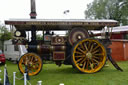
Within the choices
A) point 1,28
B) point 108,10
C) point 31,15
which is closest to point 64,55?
point 31,15

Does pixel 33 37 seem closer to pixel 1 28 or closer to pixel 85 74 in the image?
pixel 85 74

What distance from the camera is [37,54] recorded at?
675cm

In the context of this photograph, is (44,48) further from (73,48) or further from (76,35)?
(76,35)

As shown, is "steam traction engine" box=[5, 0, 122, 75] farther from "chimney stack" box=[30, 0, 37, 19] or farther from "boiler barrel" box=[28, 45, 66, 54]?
"chimney stack" box=[30, 0, 37, 19]

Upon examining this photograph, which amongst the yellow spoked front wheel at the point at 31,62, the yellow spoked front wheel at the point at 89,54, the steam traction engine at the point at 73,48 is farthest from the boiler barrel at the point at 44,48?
the yellow spoked front wheel at the point at 89,54

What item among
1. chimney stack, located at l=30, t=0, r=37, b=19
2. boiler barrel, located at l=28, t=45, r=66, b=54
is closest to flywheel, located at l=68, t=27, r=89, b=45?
boiler barrel, located at l=28, t=45, r=66, b=54

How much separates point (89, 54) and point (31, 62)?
8.61ft

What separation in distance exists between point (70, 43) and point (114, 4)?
84.3 feet

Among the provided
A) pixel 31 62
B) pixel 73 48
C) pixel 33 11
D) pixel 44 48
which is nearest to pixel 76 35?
pixel 73 48

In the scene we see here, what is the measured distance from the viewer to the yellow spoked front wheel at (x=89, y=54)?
6.84 metres

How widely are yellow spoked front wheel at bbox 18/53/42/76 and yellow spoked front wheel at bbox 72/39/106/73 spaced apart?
1.60 meters

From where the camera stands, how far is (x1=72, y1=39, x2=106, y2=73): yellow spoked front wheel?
269 inches

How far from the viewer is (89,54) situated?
6922 millimetres

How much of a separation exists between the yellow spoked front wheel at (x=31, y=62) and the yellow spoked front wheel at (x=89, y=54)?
1.60 meters
